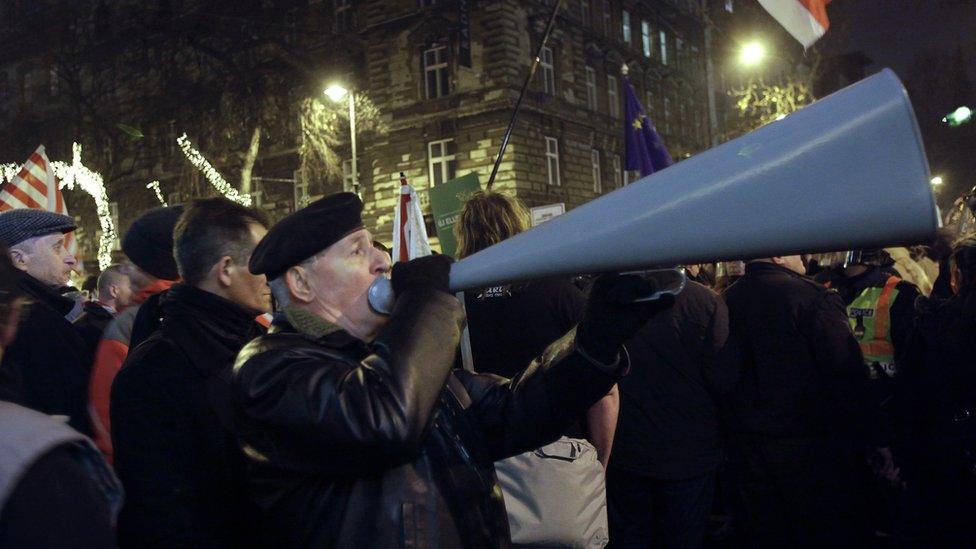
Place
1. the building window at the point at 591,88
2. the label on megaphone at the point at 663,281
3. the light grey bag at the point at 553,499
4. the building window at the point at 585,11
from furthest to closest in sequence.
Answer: the building window at the point at 585,11
the building window at the point at 591,88
the light grey bag at the point at 553,499
the label on megaphone at the point at 663,281

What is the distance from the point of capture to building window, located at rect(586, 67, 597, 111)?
29.7m

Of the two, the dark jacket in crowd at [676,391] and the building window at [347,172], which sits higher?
the building window at [347,172]

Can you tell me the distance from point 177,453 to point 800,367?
Result: 2789mm

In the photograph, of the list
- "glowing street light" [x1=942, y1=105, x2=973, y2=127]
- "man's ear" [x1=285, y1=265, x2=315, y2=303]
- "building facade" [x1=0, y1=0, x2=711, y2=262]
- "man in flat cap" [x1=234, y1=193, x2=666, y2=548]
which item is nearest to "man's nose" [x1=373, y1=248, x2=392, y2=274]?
"man in flat cap" [x1=234, y1=193, x2=666, y2=548]

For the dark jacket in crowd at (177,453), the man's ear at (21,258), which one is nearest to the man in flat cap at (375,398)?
the dark jacket in crowd at (177,453)

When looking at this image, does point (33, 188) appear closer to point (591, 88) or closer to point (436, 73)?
point (436, 73)

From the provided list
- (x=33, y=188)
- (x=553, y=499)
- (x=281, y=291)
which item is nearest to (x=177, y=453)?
(x=281, y=291)

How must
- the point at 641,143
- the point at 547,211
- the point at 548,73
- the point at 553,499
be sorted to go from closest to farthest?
the point at 553,499, the point at 641,143, the point at 547,211, the point at 548,73

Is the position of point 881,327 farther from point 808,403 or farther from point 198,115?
point 198,115

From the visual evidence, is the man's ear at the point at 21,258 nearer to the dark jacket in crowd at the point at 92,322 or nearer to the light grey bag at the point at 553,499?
the dark jacket in crowd at the point at 92,322

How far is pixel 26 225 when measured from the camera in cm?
382

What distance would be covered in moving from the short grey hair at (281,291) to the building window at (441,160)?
80.5ft

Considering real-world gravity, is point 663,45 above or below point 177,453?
above

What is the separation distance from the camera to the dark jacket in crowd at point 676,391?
137 inches
